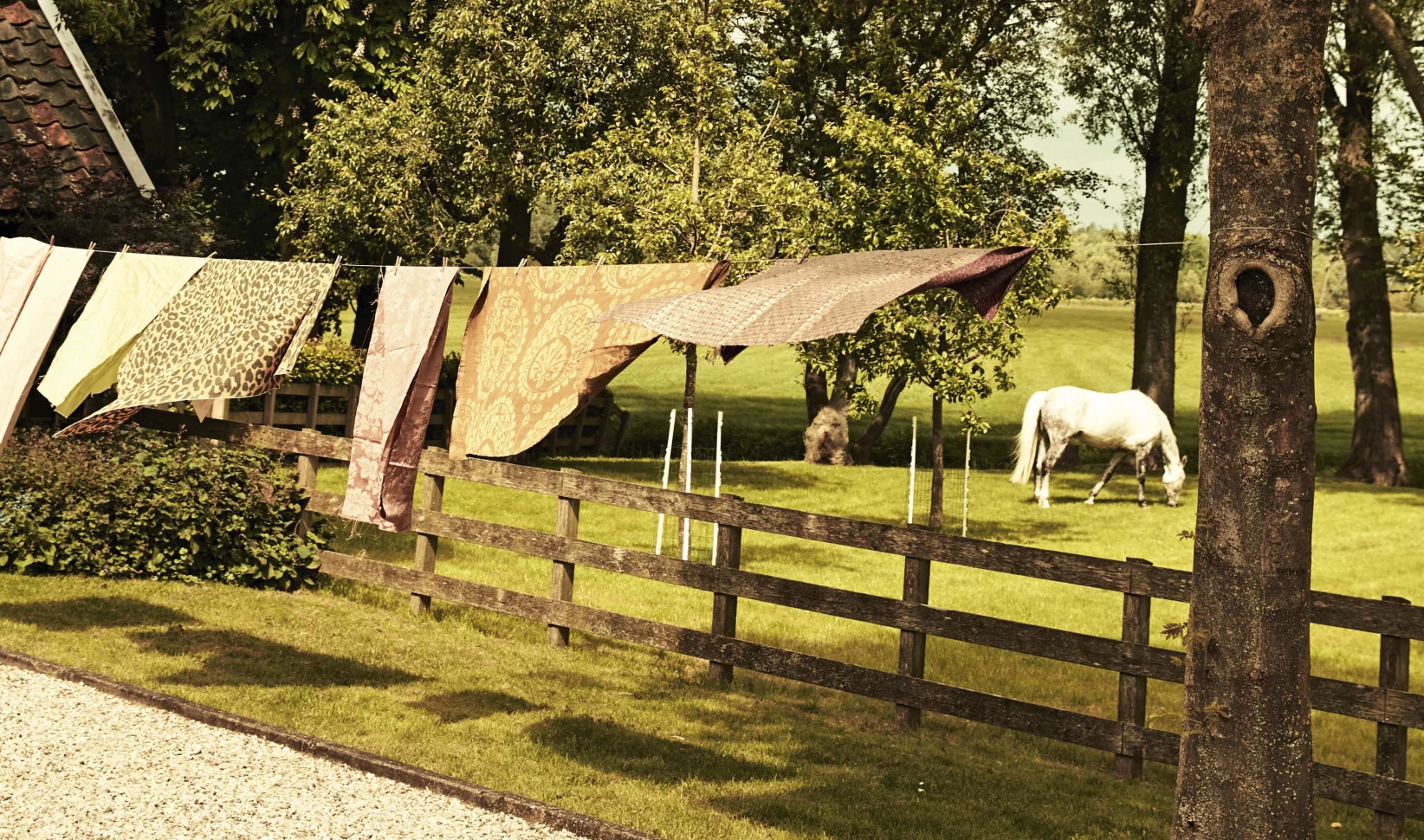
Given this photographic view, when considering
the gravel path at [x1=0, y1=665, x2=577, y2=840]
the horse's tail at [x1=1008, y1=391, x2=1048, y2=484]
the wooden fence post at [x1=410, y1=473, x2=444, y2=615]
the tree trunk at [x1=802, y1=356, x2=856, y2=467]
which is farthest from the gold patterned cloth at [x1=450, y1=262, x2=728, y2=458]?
→ the tree trunk at [x1=802, y1=356, x2=856, y2=467]

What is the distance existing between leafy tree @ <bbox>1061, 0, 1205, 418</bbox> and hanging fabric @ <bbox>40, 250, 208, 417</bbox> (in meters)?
27.2

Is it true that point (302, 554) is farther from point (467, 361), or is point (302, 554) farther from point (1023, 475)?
point (1023, 475)

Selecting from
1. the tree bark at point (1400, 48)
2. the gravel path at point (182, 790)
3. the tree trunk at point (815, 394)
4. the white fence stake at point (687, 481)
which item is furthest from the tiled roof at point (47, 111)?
the tree bark at point (1400, 48)

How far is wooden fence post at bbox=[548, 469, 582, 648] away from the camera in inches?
420

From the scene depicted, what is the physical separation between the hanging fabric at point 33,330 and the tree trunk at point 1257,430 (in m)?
7.48

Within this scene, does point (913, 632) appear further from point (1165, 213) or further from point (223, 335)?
point (1165, 213)

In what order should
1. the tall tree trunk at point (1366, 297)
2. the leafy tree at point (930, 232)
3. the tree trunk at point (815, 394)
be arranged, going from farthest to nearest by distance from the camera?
the tree trunk at point (815, 394)
the tall tree trunk at point (1366, 297)
the leafy tree at point (930, 232)

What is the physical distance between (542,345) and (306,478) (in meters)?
5.11

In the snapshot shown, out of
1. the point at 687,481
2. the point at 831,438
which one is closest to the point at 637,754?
the point at 687,481

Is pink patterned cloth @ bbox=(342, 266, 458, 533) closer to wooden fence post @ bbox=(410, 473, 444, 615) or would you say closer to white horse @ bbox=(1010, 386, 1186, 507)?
wooden fence post @ bbox=(410, 473, 444, 615)

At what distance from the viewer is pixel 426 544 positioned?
11602 mm

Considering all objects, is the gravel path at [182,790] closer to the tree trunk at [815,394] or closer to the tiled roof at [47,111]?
the tiled roof at [47,111]

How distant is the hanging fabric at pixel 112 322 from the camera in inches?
352

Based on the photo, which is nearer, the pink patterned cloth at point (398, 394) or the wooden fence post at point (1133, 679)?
the pink patterned cloth at point (398, 394)
